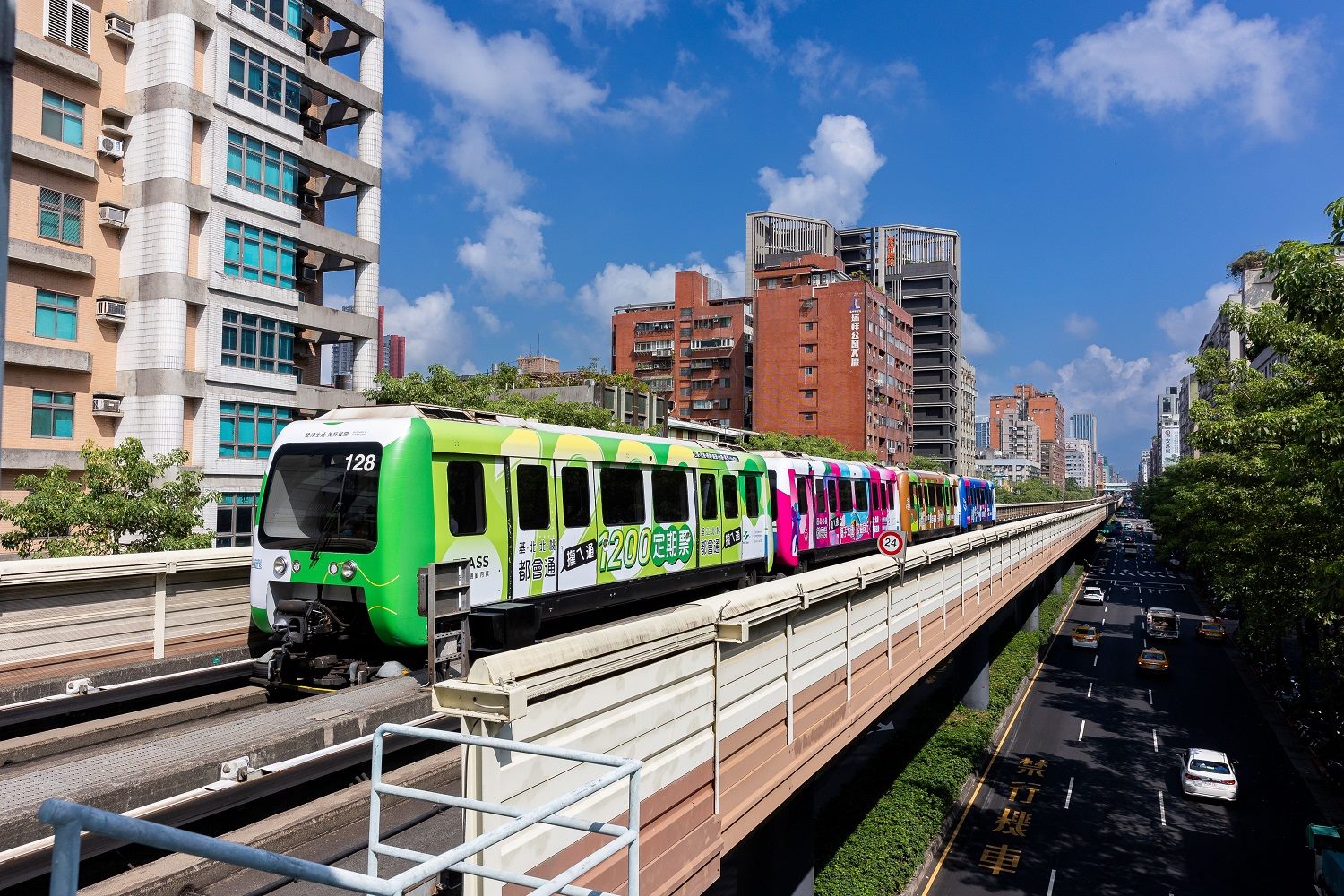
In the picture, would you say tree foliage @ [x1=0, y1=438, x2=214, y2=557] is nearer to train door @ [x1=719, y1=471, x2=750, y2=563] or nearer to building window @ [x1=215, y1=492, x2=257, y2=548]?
building window @ [x1=215, y1=492, x2=257, y2=548]

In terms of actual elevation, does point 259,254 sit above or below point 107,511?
above

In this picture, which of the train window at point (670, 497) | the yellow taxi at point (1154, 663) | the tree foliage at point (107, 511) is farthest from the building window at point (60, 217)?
the yellow taxi at point (1154, 663)

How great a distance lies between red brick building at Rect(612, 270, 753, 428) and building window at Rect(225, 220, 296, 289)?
6113 centimetres

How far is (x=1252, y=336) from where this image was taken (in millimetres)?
18875

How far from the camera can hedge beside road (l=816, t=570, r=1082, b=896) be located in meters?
20.1

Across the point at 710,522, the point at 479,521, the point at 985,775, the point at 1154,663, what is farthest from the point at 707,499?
the point at 1154,663

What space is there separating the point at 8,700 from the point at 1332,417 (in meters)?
16.1

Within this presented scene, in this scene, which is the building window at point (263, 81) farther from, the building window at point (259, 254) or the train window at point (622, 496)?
the train window at point (622, 496)

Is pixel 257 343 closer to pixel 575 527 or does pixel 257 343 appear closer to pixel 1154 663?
pixel 575 527

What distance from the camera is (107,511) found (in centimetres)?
1769

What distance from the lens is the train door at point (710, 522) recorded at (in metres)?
16.8

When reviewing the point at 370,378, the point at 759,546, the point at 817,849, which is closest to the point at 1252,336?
the point at 759,546

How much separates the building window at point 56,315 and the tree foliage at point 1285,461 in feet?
97.1

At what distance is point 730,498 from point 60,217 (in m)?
21.9
